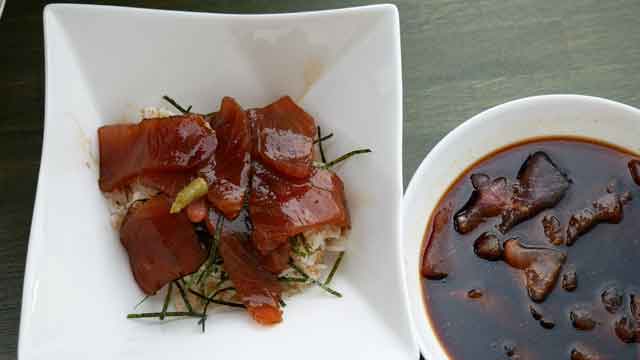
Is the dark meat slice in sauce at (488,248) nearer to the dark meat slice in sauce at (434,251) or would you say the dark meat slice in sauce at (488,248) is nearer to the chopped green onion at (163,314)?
the dark meat slice in sauce at (434,251)

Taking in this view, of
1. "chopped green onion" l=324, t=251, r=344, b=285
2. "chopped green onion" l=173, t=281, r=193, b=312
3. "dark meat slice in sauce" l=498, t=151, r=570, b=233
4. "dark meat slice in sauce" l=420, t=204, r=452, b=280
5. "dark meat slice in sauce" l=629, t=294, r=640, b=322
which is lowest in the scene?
"chopped green onion" l=173, t=281, r=193, b=312

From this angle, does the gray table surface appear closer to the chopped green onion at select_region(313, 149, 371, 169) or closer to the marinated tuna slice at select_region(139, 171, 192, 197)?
the chopped green onion at select_region(313, 149, 371, 169)

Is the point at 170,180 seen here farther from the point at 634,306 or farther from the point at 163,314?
the point at 634,306

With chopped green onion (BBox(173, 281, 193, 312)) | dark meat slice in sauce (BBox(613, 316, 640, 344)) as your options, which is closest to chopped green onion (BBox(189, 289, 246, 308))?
chopped green onion (BBox(173, 281, 193, 312))

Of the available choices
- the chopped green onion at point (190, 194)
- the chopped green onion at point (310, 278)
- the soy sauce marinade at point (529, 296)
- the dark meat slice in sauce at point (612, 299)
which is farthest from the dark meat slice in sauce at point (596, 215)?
the chopped green onion at point (190, 194)

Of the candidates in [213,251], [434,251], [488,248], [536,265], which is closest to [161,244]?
[213,251]

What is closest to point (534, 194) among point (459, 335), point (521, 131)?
point (521, 131)

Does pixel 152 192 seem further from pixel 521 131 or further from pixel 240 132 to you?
pixel 521 131
